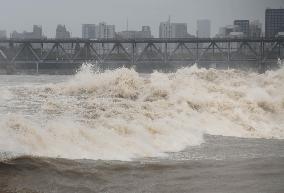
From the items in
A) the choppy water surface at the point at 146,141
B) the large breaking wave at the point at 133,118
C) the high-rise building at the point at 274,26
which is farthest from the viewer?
the high-rise building at the point at 274,26

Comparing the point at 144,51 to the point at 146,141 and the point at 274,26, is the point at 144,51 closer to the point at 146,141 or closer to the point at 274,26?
the point at 274,26

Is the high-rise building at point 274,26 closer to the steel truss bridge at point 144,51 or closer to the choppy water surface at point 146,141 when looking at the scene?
the steel truss bridge at point 144,51

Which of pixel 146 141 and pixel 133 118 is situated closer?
pixel 146 141

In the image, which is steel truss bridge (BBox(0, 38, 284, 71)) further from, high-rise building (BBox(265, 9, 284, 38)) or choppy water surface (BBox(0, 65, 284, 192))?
choppy water surface (BBox(0, 65, 284, 192))

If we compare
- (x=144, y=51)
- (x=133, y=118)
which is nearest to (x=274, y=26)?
(x=144, y=51)

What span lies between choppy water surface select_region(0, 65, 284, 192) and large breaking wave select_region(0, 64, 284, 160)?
3 cm

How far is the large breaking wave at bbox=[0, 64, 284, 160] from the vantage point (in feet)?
34.6

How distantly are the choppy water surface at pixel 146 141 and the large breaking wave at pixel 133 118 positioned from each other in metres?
0.03

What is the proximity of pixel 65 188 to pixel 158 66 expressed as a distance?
64.4 metres

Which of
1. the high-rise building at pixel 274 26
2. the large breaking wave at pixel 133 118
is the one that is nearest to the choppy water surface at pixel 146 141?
the large breaking wave at pixel 133 118

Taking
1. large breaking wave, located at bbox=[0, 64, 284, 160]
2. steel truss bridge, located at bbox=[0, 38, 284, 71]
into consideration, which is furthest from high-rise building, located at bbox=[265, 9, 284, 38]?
large breaking wave, located at bbox=[0, 64, 284, 160]

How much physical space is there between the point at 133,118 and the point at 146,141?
9.33ft

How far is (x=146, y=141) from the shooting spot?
40.1 feet

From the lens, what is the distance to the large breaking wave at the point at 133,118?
1053cm
